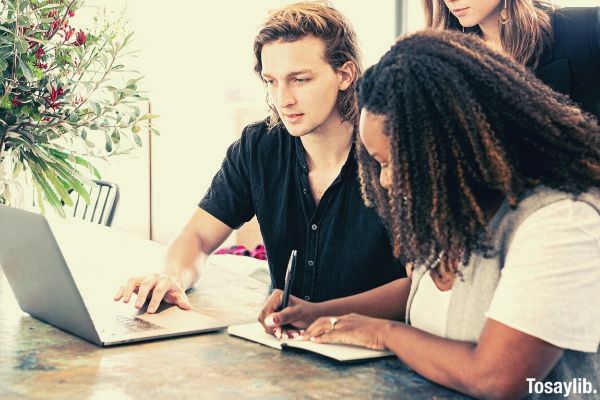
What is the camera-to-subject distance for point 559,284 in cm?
101

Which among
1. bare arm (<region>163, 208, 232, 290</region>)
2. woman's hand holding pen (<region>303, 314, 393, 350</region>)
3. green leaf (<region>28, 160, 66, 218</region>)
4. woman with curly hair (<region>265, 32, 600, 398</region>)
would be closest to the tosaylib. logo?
woman with curly hair (<region>265, 32, 600, 398</region>)

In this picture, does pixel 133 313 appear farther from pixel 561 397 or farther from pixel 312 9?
pixel 312 9

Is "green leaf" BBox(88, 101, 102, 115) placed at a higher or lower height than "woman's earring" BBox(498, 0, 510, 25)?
lower

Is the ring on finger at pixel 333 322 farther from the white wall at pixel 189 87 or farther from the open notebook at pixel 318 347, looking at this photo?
the white wall at pixel 189 87

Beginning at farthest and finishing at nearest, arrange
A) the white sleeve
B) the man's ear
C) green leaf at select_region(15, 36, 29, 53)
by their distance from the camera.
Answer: the man's ear → green leaf at select_region(15, 36, 29, 53) → the white sleeve

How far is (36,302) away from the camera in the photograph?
140 cm

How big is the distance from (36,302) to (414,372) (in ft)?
2.23

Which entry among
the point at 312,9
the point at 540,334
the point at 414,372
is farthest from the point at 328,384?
the point at 312,9

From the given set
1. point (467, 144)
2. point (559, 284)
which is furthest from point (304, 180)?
point (559, 284)

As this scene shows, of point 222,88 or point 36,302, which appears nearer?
point 36,302

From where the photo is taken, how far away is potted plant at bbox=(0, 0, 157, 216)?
163 cm

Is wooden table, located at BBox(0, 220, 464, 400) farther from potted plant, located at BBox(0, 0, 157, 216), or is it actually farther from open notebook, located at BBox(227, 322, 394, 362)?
potted plant, located at BBox(0, 0, 157, 216)

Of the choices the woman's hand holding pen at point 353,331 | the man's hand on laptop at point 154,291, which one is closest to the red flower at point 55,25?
the man's hand on laptop at point 154,291

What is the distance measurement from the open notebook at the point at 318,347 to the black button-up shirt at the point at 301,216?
19.6 inches
